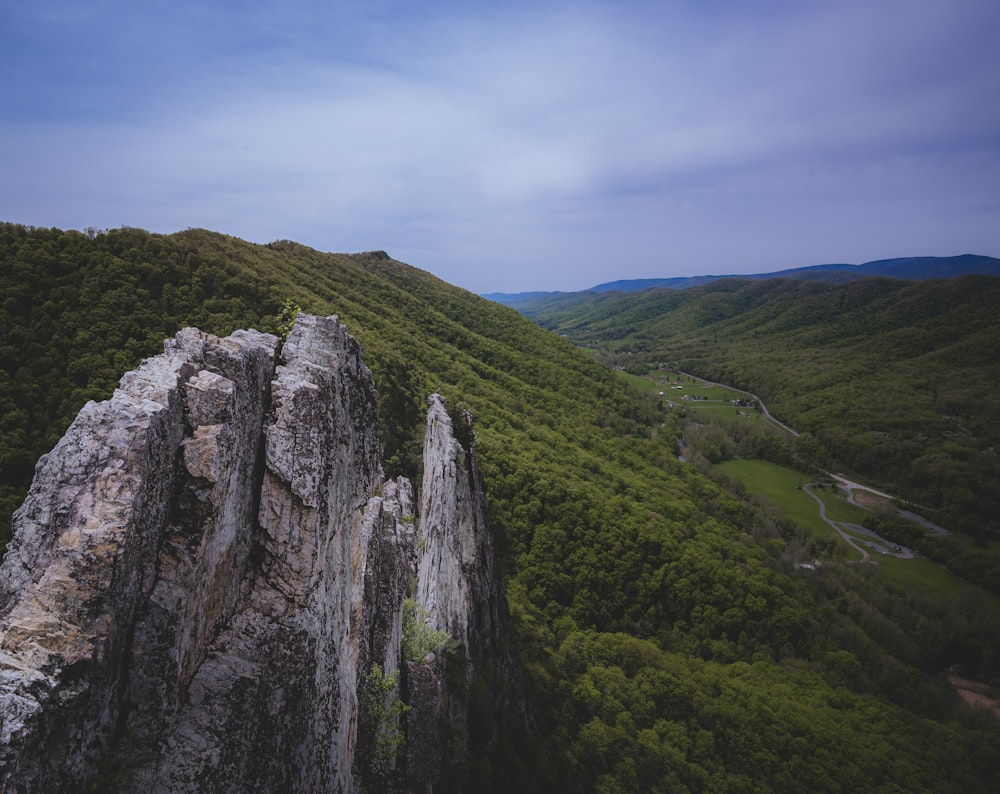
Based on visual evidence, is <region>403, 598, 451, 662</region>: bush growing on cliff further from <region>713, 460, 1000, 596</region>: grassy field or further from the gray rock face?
<region>713, 460, 1000, 596</region>: grassy field

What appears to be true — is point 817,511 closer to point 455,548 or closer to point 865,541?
point 865,541

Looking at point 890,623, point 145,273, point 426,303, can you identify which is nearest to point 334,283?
point 426,303

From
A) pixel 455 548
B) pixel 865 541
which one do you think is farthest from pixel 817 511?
pixel 455 548

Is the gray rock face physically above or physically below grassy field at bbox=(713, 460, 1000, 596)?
above

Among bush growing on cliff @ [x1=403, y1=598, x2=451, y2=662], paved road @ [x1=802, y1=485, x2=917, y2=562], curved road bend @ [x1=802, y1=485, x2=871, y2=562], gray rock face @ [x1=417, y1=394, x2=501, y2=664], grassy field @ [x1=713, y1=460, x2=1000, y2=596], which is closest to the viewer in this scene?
bush growing on cliff @ [x1=403, y1=598, x2=451, y2=662]

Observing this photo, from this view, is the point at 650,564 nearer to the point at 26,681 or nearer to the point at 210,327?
the point at 210,327

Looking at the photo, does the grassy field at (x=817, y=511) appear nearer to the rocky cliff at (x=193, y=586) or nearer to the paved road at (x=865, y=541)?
the paved road at (x=865, y=541)

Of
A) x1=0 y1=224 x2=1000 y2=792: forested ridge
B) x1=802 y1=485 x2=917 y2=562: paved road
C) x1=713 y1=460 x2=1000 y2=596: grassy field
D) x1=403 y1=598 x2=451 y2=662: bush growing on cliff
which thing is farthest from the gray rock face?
x1=802 y1=485 x2=917 y2=562: paved road

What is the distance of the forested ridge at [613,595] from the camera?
33.1 metres

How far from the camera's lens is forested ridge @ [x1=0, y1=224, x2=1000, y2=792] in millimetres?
33094

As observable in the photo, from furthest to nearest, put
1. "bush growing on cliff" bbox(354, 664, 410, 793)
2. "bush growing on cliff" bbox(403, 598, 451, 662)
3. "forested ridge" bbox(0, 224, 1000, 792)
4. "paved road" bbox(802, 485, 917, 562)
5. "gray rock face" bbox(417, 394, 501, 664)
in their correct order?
1. "paved road" bbox(802, 485, 917, 562)
2. "forested ridge" bbox(0, 224, 1000, 792)
3. "gray rock face" bbox(417, 394, 501, 664)
4. "bush growing on cliff" bbox(403, 598, 451, 662)
5. "bush growing on cliff" bbox(354, 664, 410, 793)

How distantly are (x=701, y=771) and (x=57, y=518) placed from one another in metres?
50.0

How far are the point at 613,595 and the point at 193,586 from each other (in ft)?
177

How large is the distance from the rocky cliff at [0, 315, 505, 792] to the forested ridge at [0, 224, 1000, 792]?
13.8 m
